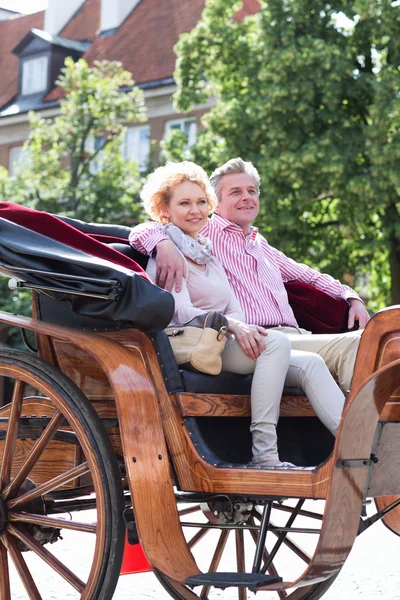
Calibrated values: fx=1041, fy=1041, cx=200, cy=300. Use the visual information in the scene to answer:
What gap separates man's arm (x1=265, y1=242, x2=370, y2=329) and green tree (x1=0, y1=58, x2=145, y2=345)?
16.7 m

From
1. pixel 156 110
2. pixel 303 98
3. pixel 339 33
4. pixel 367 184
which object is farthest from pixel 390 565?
pixel 156 110

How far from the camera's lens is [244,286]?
14.8 ft

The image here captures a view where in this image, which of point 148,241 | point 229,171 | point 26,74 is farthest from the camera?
point 26,74

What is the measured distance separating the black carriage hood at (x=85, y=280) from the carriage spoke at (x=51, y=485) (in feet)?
1.77

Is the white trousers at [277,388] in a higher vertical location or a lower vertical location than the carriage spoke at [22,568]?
higher

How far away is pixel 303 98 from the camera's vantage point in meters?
17.7

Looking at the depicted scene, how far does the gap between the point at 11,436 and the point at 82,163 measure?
19.0 metres

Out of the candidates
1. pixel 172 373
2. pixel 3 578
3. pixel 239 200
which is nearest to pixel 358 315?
pixel 239 200

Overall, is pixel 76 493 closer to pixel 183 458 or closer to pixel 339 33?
pixel 183 458

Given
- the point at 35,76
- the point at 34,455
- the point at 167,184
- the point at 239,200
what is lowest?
the point at 34,455

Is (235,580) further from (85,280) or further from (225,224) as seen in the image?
(225,224)

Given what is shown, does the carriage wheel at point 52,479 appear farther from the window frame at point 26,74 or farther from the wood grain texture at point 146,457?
the window frame at point 26,74

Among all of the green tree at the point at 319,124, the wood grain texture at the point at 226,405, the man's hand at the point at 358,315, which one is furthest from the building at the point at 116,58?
the wood grain texture at the point at 226,405

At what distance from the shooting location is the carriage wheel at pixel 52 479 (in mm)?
3561
